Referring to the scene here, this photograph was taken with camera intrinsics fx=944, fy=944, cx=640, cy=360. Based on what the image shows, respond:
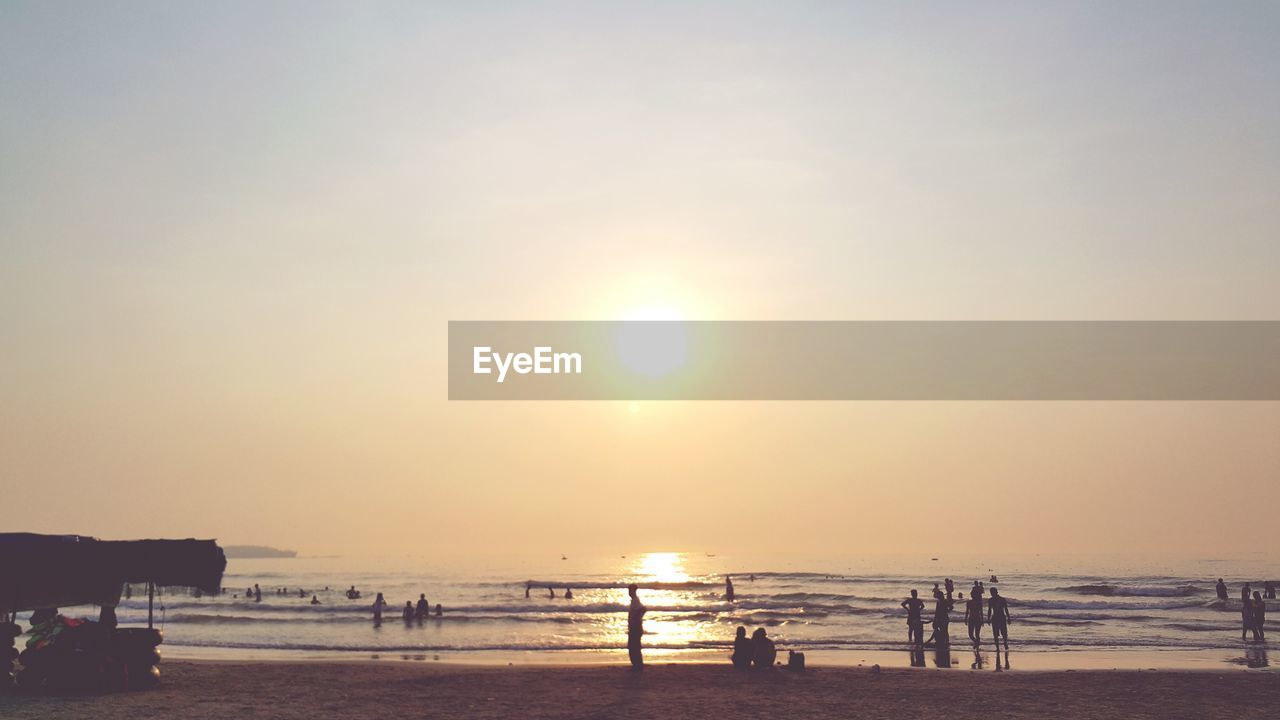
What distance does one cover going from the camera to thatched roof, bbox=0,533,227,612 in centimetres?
1745

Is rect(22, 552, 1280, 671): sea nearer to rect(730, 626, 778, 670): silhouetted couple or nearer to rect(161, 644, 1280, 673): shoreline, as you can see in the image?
rect(161, 644, 1280, 673): shoreline

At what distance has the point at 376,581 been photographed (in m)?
118

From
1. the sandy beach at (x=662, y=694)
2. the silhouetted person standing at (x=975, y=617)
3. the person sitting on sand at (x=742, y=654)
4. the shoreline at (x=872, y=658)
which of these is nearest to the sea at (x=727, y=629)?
the shoreline at (x=872, y=658)

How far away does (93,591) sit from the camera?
1825 centimetres

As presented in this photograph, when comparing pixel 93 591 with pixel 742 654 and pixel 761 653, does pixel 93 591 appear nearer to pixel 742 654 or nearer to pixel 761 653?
pixel 742 654

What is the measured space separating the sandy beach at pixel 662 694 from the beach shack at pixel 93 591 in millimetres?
841

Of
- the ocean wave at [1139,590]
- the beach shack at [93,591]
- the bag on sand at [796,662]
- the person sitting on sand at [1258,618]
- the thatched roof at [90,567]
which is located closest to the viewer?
the thatched roof at [90,567]

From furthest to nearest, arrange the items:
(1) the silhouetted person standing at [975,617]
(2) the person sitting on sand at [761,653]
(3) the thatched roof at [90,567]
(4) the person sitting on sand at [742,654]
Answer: (1) the silhouetted person standing at [975,617] < (4) the person sitting on sand at [742,654] < (2) the person sitting on sand at [761,653] < (3) the thatched roof at [90,567]

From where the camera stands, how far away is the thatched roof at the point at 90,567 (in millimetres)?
17453

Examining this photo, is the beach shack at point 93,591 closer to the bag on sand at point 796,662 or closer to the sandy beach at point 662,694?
the sandy beach at point 662,694

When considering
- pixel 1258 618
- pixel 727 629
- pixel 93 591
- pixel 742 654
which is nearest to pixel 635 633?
pixel 742 654

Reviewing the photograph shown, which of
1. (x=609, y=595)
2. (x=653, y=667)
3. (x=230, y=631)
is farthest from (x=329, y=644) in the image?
(x=609, y=595)

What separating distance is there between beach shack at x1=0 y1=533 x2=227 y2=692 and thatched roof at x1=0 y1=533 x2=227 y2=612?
0.02m

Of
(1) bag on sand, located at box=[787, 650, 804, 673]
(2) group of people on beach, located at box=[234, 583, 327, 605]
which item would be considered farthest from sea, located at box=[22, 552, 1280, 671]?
(1) bag on sand, located at box=[787, 650, 804, 673]
